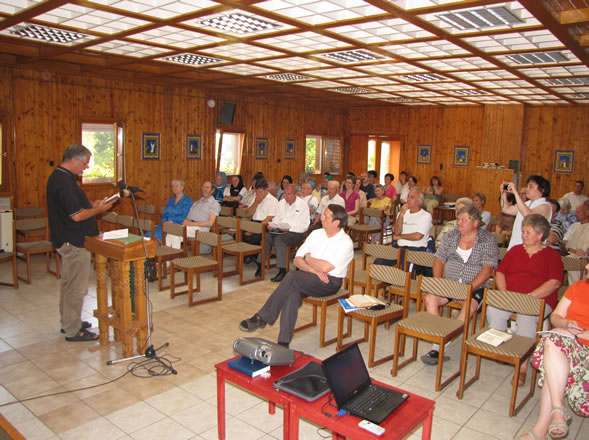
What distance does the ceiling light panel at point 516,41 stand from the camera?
5.24 meters

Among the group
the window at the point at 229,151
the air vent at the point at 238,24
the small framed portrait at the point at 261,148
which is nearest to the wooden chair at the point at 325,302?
the air vent at the point at 238,24

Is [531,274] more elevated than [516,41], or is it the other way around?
[516,41]

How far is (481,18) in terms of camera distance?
15.3 ft

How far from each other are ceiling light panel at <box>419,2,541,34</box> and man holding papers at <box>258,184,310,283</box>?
9.73 feet

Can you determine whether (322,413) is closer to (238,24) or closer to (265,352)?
(265,352)

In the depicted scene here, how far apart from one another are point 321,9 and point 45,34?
355 cm

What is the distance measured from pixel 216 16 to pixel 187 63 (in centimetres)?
289

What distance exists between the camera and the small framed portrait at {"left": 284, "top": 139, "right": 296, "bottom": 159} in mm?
13172

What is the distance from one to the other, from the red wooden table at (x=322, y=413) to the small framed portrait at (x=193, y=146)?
837 centimetres

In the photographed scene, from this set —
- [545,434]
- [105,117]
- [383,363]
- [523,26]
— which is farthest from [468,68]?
[105,117]

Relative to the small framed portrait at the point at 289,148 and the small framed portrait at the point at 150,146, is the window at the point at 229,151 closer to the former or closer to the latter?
the small framed portrait at the point at 289,148

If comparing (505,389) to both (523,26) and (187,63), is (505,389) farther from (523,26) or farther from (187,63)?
(187,63)

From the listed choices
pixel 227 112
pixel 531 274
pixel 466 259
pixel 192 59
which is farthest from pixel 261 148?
pixel 531 274

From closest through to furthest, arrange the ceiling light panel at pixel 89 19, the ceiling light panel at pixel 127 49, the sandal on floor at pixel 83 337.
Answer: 1. the sandal on floor at pixel 83 337
2. the ceiling light panel at pixel 89 19
3. the ceiling light panel at pixel 127 49
